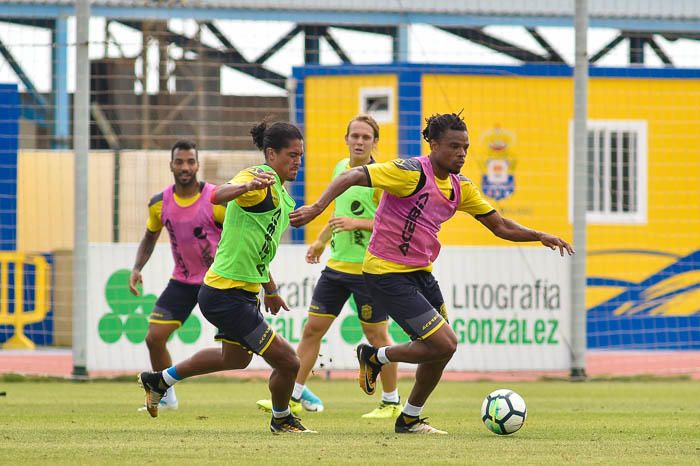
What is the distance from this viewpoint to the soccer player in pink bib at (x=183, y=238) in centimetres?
1049

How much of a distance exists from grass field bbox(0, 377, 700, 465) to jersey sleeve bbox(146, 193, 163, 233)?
1.54 meters

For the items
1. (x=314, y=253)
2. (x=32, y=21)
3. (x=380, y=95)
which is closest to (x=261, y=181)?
(x=314, y=253)

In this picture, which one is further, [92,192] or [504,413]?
[92,192]

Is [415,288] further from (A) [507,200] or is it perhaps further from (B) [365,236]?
(A) [507,200]

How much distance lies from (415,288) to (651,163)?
14478mm

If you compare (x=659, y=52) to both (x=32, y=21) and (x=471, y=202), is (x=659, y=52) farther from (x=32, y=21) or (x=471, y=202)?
(x=471, y=202)

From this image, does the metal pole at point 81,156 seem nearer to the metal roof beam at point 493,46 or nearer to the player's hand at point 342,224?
the player's hand at point 342,224

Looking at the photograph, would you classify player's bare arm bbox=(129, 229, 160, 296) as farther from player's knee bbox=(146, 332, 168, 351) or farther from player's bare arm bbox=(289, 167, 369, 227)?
player's bare arm bbox=(289, 167, 369, 227)

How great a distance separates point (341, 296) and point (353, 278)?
0.76 ft

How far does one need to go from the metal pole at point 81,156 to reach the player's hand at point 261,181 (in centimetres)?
737

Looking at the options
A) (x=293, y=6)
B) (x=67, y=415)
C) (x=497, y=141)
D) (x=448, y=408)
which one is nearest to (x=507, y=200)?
(x=497, y=141)

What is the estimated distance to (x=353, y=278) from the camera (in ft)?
33.8

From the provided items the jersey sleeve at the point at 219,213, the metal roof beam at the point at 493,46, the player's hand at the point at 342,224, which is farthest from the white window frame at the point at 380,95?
the player's hand at the point at 342,224

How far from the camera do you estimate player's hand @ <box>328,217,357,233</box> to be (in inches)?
388
